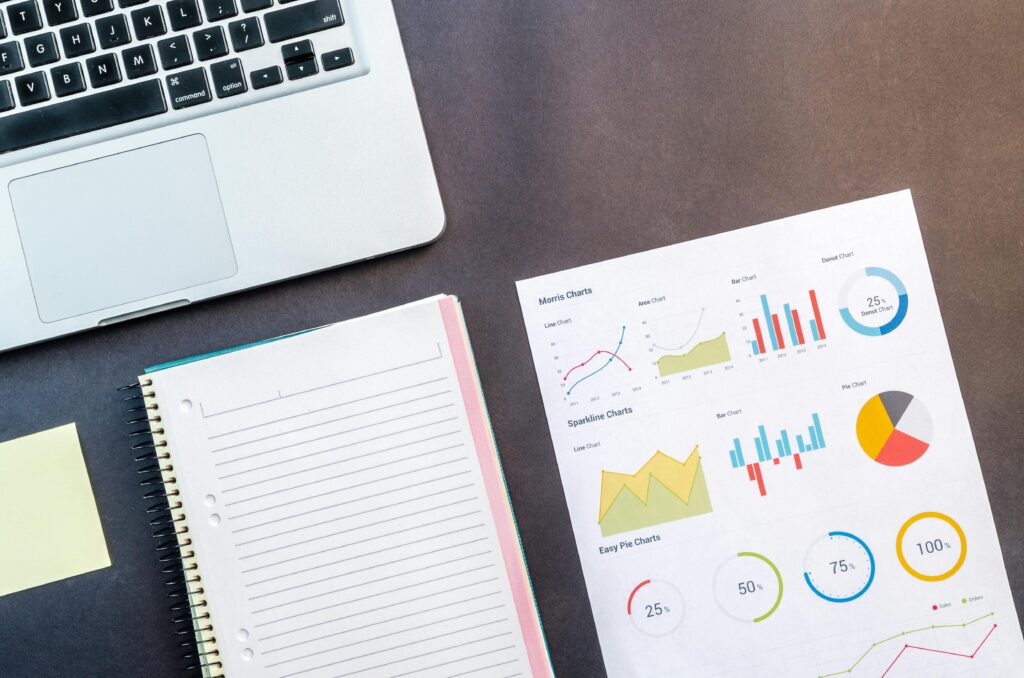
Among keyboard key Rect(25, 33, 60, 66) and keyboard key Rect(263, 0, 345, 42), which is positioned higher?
keyboard key Rect(25, 33, 60, 66)

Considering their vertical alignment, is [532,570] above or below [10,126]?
below

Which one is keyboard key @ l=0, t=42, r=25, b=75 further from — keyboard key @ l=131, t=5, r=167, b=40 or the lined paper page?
the lined paper page

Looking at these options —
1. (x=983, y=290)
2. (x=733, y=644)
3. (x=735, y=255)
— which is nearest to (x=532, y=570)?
(x=733, y=644)

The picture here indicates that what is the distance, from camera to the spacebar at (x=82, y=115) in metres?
0.50

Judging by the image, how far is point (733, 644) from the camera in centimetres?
53

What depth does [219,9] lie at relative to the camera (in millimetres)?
494

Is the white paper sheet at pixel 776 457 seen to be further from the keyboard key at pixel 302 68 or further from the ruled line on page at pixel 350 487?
the keyboard key at pixel 302 68

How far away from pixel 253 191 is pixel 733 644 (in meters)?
0.47

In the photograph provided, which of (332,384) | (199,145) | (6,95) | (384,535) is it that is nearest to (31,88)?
(6,95)

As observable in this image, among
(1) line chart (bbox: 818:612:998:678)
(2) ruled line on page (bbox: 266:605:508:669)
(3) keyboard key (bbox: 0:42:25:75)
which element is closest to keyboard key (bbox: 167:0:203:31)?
(3) keyboard key (bbox: 0:42:25:75)

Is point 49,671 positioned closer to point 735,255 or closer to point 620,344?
point 620,344

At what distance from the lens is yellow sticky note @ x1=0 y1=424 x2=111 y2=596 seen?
0.53 meters

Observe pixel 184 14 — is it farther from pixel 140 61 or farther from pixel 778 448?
pixel 778 448

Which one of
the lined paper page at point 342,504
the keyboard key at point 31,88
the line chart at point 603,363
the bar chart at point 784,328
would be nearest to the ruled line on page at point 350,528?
the lined paper page at point 342,504
